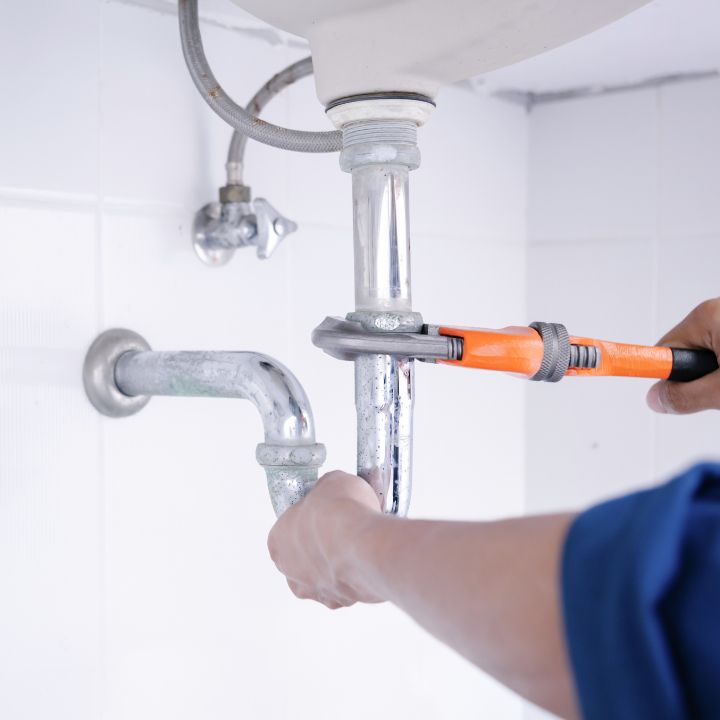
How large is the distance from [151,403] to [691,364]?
15.1 inches

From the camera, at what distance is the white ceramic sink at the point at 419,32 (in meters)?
0.50

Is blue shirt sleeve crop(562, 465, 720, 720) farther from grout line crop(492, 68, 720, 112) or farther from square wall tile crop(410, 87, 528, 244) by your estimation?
grout line crop(492, 68, 720, 112)

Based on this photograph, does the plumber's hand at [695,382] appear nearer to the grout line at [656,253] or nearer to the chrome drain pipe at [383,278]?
the chrome drain pipe at [383,278]

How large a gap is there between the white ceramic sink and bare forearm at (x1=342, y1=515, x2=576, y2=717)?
27 cm

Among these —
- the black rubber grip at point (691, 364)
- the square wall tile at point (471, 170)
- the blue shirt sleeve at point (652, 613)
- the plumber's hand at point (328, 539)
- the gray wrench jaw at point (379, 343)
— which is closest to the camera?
the blue shirt sleeve at point (652, 613)

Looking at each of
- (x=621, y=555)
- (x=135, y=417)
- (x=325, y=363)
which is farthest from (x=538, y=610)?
(x=325, y=363)

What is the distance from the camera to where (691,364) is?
25.2 inches

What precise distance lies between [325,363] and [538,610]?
56cm

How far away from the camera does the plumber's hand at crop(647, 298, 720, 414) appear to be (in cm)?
65

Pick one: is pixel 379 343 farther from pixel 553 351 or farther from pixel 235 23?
pixel 235 23

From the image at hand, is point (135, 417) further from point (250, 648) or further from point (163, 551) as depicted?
point (250, 648)

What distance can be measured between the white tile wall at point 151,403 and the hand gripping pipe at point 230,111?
61 millimetres

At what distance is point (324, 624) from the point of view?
0.86 meters

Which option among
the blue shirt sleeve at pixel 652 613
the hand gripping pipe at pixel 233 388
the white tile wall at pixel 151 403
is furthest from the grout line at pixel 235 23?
the blue shirt sleeve at pixel 652 613
